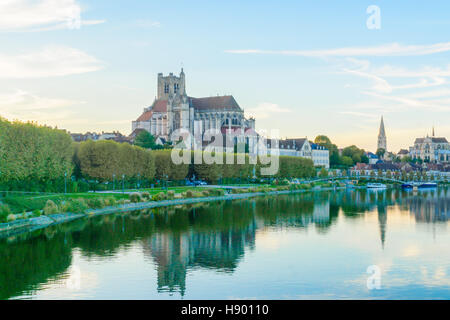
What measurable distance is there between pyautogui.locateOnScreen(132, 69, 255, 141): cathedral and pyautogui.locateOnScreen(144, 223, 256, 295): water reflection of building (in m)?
120

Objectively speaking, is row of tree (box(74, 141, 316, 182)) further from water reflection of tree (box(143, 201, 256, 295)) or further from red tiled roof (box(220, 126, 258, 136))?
red tiled roof (box(220, 126, 258, 136))

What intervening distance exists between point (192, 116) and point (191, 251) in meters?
136

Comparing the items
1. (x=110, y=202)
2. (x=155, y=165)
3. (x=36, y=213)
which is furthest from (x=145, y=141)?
(x=36, y=213)

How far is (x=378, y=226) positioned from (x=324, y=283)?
24.2 m

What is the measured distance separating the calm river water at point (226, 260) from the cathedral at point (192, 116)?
379 ft

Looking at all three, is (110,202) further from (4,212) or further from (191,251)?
(191,251)

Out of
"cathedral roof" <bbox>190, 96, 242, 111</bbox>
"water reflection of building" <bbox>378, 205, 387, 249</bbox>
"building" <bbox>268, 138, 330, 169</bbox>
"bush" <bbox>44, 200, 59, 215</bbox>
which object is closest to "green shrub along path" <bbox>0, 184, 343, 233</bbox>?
"bush" <bbox>44, 200, 59, 215</bbox>

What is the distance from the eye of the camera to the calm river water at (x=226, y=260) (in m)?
23.3

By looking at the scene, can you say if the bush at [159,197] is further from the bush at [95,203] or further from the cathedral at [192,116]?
the cathedral at [192,116]

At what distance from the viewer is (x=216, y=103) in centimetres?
17062

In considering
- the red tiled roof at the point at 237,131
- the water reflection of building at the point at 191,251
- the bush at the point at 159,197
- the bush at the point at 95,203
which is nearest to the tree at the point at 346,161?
the red tiled roof at the point at 237,131

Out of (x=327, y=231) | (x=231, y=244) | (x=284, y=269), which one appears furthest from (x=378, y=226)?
(x=284, y=269)

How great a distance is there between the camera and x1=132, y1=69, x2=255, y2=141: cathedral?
164875mm
